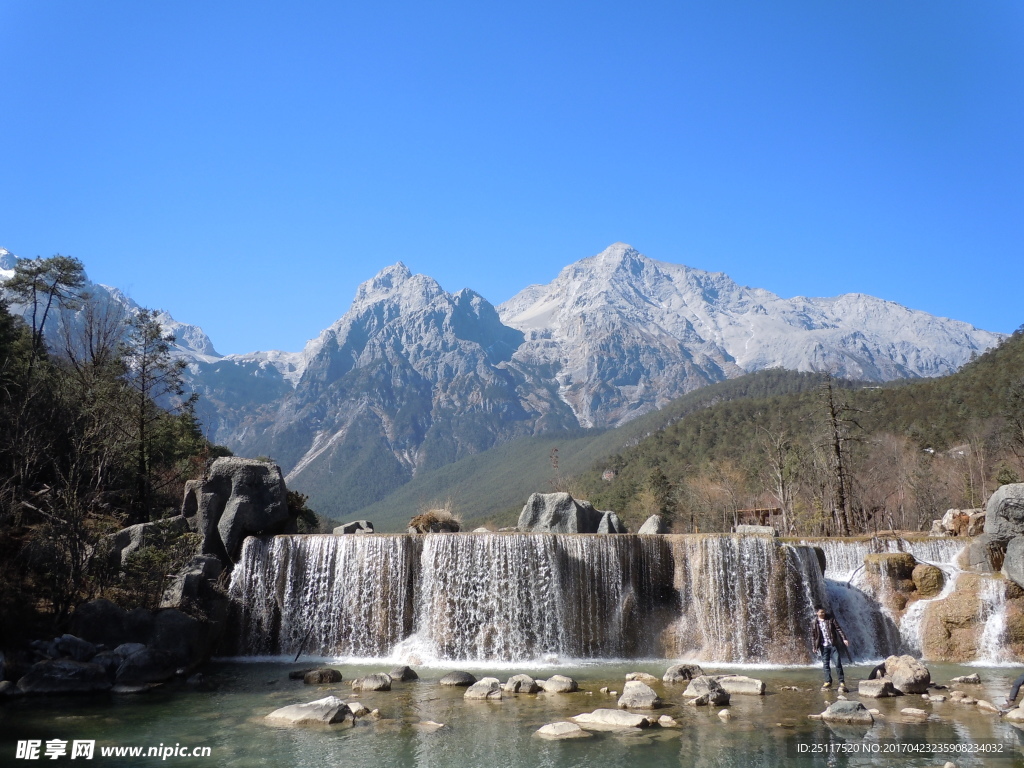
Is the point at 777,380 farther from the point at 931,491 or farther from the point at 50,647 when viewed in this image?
the point at 50,647

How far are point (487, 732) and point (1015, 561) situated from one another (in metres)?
18.1

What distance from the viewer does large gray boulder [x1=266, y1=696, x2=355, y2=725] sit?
14.7 m

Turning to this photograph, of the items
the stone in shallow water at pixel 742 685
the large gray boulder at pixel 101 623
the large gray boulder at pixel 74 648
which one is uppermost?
the large gray boulder at pixel 101 623

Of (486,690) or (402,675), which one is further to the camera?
(402,675)

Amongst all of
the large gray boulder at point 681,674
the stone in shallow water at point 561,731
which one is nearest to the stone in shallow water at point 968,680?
the large gray boulder at point 681,674

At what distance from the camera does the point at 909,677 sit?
16641mm

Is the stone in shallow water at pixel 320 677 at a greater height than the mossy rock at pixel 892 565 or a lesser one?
lesser

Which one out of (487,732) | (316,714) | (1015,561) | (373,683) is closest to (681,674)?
(487,732)

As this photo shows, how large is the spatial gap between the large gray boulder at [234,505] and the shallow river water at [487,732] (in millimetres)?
7436

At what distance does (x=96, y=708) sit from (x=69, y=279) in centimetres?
2751

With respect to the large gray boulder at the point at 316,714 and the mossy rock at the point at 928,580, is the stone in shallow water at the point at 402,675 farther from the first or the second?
the mossy rock at the point at 928,580

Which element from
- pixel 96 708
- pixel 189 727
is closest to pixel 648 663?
pixel 189 727

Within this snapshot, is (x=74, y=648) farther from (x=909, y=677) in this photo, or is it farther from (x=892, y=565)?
(x=892, y=565)

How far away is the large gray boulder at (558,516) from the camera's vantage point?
98.3 feet
